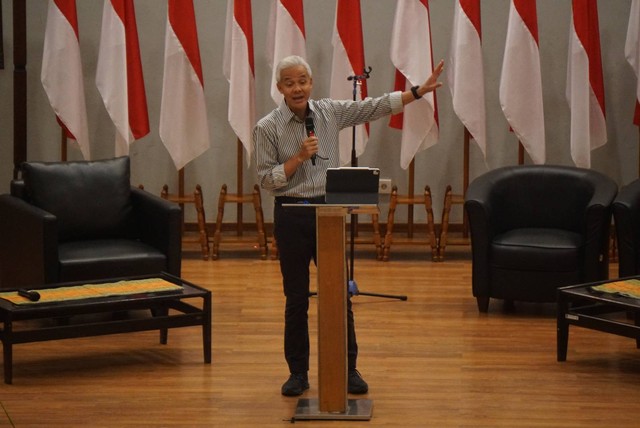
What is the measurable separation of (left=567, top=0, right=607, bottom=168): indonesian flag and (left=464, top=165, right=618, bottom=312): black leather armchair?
3.84 ft

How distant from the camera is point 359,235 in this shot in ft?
28.0

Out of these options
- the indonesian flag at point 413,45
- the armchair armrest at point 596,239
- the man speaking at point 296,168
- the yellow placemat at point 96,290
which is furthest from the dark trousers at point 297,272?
the indonesian flag at point 413,45

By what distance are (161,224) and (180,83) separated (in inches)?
78.9

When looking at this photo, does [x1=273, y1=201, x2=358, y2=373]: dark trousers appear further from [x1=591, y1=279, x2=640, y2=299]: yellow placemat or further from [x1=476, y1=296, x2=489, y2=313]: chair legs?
[x1=476, y1=296, x2=489, y2=313]: chair legs

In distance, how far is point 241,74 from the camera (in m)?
7.80

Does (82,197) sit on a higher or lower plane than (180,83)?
lower

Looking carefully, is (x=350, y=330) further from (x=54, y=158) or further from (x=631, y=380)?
(x=54, y=158)

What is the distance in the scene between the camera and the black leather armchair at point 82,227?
5.79 meters

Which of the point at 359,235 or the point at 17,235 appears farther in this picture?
the point at 359,235

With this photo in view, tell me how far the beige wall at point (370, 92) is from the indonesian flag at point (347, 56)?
24.0 inches

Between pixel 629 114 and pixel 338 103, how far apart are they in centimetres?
433

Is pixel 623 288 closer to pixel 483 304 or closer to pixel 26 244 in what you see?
pixel 483 304

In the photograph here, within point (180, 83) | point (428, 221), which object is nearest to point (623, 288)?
point (428, 221)

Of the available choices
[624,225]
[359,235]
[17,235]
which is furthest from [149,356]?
[359,235]
